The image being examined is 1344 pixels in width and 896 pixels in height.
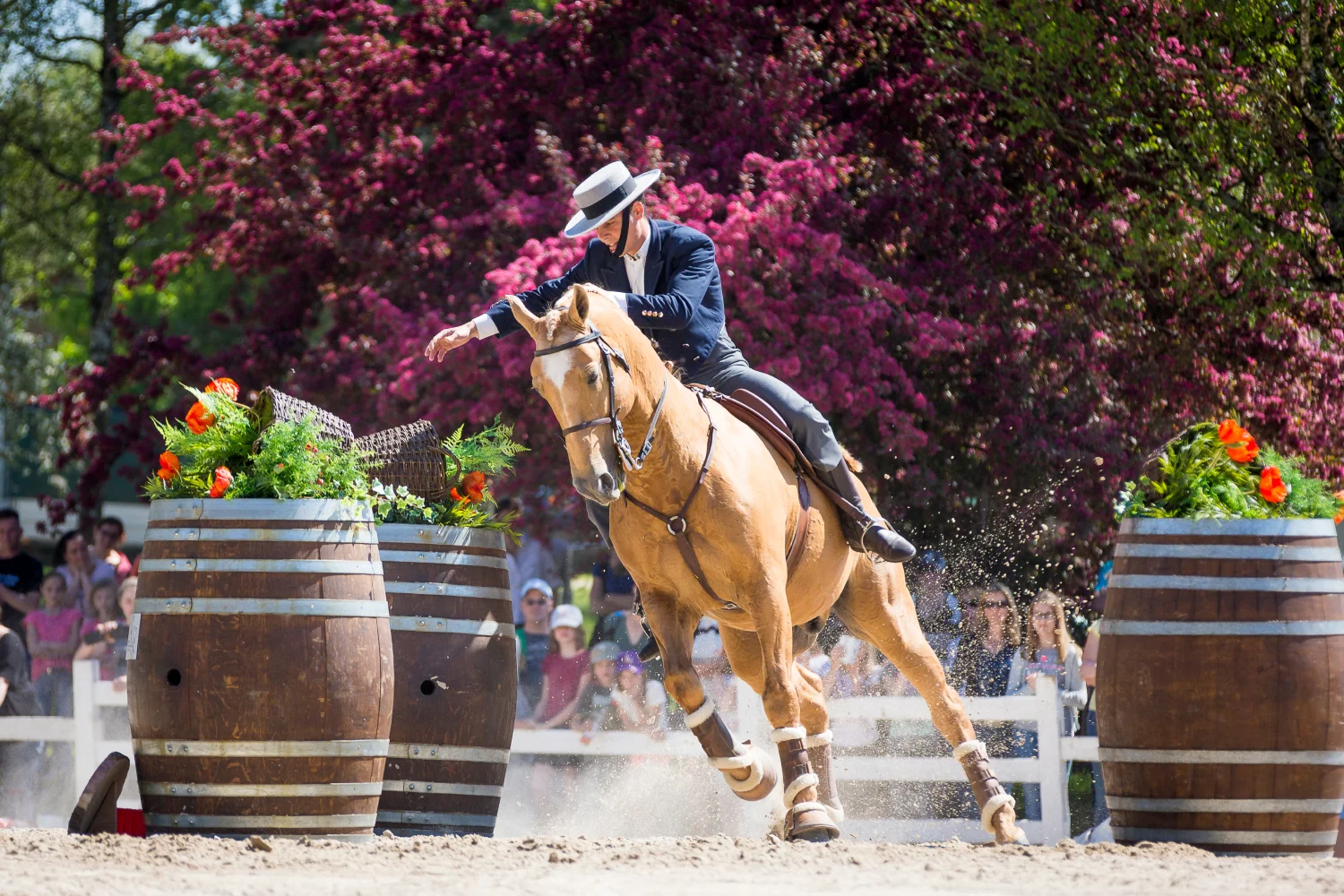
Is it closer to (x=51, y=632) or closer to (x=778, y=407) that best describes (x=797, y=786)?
(x=778, y=407)

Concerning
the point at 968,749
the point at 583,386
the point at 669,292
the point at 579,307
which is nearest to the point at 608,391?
the point at 583,386

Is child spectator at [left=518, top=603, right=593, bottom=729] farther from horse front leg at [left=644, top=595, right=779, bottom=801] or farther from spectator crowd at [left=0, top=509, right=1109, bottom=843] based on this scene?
horse front leg at [left=644, top=595, right=779, bottom=801]

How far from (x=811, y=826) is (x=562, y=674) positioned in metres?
3.71

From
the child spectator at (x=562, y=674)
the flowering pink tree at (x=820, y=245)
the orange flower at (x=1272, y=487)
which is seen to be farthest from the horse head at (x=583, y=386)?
the flowering pink tree at (x=820, y=245)

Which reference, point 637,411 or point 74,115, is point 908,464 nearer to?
point 637,411

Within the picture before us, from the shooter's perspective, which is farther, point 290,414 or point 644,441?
point 290,414

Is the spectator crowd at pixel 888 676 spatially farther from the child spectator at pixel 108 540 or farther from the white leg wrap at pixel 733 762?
the child spectator at pixel 108 540

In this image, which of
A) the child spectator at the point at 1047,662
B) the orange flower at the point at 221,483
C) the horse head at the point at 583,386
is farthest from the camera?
the child spectator at the point at 1047,662

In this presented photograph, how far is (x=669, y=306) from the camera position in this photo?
19.9 feet

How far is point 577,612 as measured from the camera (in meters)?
9.65

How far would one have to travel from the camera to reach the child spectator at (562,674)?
9.15m

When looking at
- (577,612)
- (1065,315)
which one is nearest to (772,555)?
(577,612)

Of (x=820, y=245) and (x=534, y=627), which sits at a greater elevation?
(x=820, y=245)

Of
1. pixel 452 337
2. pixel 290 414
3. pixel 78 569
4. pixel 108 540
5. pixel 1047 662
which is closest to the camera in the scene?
pixel 290 414
